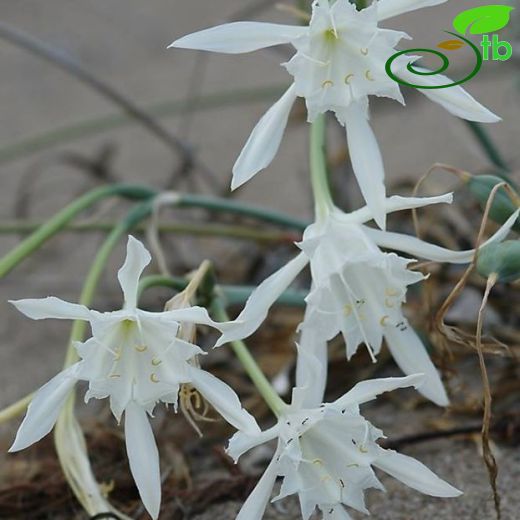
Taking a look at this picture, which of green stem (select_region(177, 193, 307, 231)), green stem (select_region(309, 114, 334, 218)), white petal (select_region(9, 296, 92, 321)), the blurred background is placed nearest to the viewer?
white petal (select_region(9, 296, 92, 321))

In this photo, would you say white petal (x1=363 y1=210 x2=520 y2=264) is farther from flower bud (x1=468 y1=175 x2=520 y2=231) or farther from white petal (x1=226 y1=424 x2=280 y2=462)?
white petal (x1=226 y1=424 x2=280 y2=462)

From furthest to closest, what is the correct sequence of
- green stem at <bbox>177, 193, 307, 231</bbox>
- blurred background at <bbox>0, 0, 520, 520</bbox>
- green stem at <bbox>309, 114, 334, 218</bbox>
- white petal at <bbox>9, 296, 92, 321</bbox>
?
1. blurred background at <bbox>0, 0, 520, 520</bbox>
2. green stem at <bbox>177, 193, 307, 231</bbox>
3. green stem at <bbox>309, 114, 334, 218</bbox>
4. white petal at <bbox>9, 296, 92, 321</bbox>

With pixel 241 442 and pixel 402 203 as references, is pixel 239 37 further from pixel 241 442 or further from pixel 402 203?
pixel 241 442

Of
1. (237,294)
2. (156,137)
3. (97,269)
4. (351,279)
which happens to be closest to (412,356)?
(351,279)

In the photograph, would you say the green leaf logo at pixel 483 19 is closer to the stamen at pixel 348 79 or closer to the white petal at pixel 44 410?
the stamen at pixel 348 79

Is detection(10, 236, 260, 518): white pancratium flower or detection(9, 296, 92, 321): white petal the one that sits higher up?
detection(9, 296, 92, 321): white petal

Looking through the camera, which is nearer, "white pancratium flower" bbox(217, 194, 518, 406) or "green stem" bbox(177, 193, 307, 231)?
"white pancratium flower" bbox(217, 194, 518, 406)

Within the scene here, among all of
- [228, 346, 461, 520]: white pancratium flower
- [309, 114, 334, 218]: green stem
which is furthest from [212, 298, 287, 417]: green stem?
[309, 114, 334, 218]: green stem

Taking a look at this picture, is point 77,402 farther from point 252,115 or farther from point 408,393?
point 252,115
